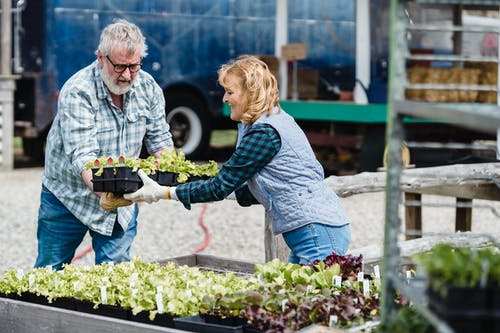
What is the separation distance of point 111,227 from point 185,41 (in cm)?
993

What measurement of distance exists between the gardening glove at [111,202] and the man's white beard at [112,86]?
1.58 ft

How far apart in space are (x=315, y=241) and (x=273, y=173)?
334 millimetres

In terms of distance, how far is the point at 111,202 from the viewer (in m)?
4.60

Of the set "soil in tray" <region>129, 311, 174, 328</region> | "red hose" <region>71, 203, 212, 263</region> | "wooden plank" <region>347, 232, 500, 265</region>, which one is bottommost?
"red hose" <region>71, 203, 212, 263</region>

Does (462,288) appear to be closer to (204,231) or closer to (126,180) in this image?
(126,180)

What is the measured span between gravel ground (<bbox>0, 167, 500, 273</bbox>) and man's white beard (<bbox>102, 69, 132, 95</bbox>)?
11.5ft

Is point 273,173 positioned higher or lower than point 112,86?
lower

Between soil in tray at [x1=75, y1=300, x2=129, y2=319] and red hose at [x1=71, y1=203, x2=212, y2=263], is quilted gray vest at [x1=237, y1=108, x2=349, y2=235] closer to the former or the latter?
soil in tray at [x1=75, y1=300, x2=129, y2=319]

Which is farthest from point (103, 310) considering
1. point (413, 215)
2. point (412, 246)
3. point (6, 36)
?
point (6, 36)

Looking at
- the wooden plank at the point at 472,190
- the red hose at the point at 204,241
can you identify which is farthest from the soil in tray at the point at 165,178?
the red hose at the point at 204,241

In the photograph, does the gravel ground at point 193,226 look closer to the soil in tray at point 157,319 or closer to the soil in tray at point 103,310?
the soil in tray at point 103,310

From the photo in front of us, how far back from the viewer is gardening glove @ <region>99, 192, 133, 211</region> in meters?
4.59

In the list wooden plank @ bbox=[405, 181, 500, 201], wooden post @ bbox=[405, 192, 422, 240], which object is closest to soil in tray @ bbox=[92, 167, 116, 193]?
wooden plank @ bbox=[405, 181, 500, 201]

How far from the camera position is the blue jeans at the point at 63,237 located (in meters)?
4.94
